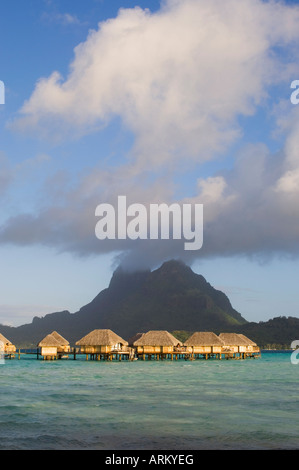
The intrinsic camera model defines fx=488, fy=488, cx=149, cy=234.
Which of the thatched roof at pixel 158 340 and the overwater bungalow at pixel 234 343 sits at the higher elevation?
the thatched roof at pixel 158 340

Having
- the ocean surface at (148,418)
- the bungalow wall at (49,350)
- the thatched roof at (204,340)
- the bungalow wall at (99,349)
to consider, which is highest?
the ocean surface at (148,418)

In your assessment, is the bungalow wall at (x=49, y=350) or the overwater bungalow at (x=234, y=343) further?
the overwater bungalow at (x=234, y=343)

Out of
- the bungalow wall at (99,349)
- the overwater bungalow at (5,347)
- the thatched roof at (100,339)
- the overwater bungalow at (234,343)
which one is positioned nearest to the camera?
the thatched roof at (100,339)

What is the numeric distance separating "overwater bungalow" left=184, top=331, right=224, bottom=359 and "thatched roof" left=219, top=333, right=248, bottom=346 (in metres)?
5.44

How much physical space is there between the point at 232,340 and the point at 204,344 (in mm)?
10261

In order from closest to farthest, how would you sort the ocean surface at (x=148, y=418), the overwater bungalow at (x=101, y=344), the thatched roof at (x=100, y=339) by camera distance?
the ocean surface at (x=148, y=418) → the thatched roof at (x=100, y=339) → the overwater bungalow at (x=101, y=344)

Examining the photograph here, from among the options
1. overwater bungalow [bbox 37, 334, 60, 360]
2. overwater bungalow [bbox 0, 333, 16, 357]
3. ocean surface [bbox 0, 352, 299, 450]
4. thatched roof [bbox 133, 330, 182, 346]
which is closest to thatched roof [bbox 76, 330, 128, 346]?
thatched roof [bbox 133, 330, 182, 346]

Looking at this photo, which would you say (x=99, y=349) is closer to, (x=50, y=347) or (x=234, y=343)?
(x=50, y=347)

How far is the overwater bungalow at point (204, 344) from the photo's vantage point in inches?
3155

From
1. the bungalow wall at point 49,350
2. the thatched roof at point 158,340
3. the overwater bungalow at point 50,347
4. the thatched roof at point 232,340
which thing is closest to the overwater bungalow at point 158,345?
the thatched roof at point 158,340

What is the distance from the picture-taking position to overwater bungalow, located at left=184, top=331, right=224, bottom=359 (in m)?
80.1

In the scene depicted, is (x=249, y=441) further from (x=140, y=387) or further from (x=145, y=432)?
(x=140, y=387)

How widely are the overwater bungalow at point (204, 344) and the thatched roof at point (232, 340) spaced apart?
5439 mm

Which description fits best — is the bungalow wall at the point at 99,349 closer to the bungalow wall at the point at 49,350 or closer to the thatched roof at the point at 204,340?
the bungalow wall at the point at 49,350
